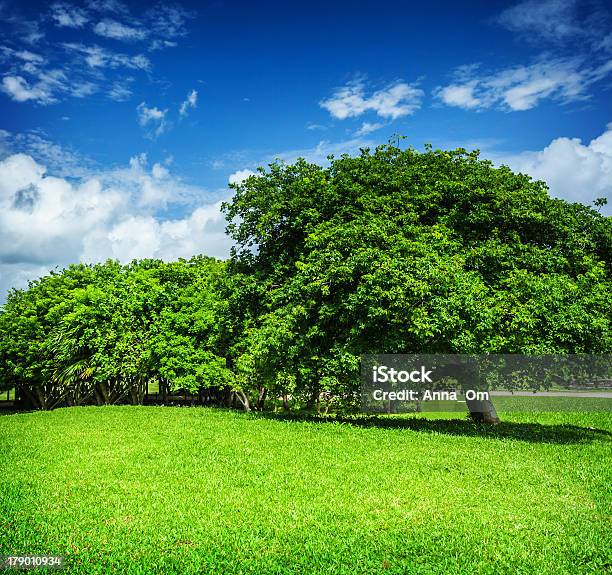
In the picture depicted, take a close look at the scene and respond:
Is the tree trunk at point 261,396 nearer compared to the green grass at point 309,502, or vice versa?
the green grass at point 309,502

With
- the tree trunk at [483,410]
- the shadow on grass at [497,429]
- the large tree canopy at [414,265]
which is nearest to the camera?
the large tree canopy at [414,265]

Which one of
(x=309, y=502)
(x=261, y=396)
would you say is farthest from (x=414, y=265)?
(x=261, y=396)

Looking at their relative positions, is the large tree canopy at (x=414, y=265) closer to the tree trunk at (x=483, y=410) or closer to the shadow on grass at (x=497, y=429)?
the shadow on grass at (x=497, y=429)

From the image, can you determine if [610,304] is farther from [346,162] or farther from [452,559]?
[452,559]

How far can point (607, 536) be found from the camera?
782 centimetres

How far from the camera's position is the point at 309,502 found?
9078 mm

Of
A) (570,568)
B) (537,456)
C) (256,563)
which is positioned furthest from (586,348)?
(256,563)

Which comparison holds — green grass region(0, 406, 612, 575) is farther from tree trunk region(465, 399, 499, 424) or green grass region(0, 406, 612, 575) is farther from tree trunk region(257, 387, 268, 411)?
tree trunk region(257, 387, 268, 411)

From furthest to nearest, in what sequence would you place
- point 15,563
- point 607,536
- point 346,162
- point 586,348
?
point 346,162 < point 586,348 < point 607,536 < point 15,563

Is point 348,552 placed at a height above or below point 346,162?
below

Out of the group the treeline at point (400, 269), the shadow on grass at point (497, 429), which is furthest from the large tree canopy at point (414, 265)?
the shadow on grass at point (497, 429)

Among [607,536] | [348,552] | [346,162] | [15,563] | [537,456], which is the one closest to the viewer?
[15,563]

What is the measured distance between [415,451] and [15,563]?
31.6 feet

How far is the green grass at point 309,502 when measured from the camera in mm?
6938
